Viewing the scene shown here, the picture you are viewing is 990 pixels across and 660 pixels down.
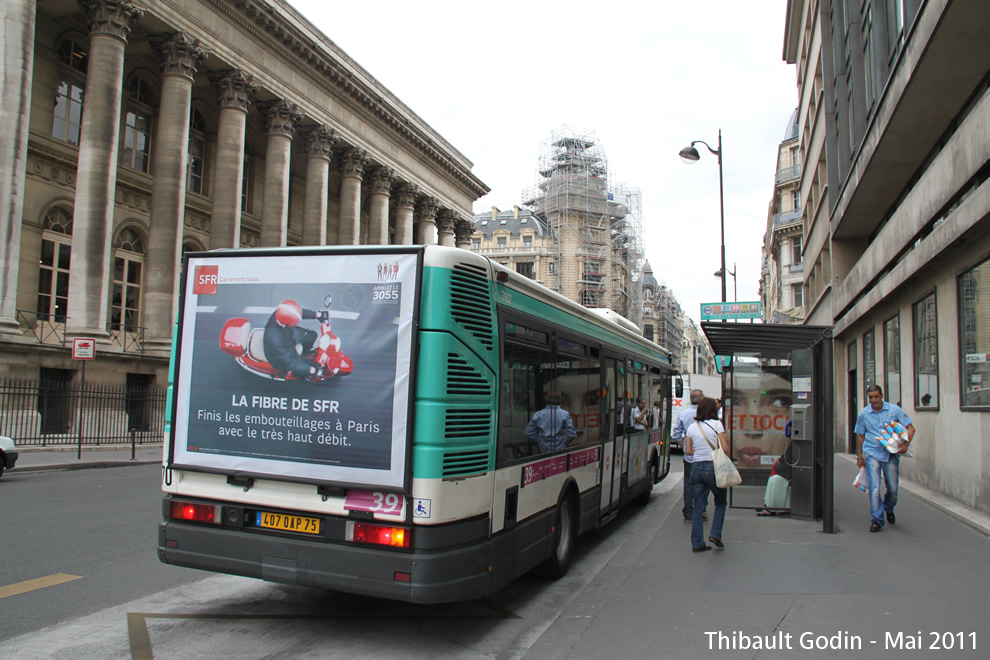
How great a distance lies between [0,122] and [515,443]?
2072cm

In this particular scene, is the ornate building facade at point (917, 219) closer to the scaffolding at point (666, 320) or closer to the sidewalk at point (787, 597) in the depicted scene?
the sidewalk at point (787, 597)

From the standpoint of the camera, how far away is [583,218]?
85.7 m

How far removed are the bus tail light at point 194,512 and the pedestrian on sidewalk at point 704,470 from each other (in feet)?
16.8

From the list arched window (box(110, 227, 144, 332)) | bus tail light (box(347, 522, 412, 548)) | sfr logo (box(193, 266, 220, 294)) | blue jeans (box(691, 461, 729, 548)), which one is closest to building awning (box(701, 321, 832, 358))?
blue jeans (box(691, 461, 729, 548))

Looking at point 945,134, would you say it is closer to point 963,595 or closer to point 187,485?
point 963,595

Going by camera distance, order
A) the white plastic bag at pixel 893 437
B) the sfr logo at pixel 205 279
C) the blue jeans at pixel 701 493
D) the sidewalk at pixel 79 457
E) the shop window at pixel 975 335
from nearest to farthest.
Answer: the sfr logo at pixel 205 279 → the blue jeans at pixel 701 493 → the white plastic bag at pixel 893 437 → the shop window at pixel 975 335 → the sidewalk at pixel 79 457

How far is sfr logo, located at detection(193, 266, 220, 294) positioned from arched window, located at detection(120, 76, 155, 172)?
2632 centimetres

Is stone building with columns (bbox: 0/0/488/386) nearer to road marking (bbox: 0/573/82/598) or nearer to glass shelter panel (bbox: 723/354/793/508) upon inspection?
road marking (bbox: 0/573/82/598)

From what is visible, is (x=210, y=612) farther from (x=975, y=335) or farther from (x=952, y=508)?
(x=975, y=335)

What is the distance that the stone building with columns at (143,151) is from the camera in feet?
74.3

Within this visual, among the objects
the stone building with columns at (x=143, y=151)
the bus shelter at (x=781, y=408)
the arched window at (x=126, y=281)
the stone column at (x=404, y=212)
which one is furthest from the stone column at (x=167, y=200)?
the bus shelter at (x=781, y=408)

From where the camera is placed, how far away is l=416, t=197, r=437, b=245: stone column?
152ft

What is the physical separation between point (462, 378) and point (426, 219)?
42.2 meters

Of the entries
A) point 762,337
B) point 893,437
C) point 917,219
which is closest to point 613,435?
point 762,337
